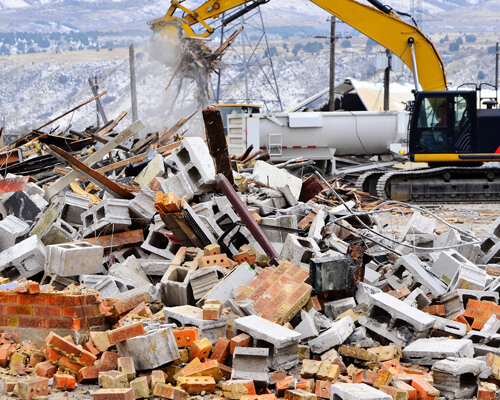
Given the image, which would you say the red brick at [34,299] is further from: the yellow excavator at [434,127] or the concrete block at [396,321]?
the yellow excavator at [434,127]

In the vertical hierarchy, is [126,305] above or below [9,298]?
below

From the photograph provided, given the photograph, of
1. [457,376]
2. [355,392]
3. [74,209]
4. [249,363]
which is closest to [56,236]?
[74,209]

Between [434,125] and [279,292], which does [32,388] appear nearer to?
[279,292]

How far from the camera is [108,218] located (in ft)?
28.7

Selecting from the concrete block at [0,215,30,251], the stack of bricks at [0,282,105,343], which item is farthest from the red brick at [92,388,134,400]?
the concrete block at [0,215,30,251]

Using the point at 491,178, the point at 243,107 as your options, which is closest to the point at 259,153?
the point at 491,178

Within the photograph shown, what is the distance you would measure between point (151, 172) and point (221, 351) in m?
5.56

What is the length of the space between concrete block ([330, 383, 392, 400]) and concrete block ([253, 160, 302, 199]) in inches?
236

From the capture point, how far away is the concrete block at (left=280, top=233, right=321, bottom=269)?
8.20 m

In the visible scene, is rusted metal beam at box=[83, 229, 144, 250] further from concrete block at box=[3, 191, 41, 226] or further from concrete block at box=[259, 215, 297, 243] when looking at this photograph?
concrete block at box=[3, 191, 41, 226]

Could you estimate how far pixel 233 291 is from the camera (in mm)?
7375

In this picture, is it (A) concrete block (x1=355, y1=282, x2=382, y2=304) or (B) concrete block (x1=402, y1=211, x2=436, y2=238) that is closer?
(A) concrete block (x1=355, y1=282, x2=382, y2=304)

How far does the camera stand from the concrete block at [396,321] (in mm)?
6750

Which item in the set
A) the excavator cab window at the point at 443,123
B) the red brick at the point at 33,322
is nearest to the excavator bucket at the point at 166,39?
the excavator cab window at the point at 443,123
